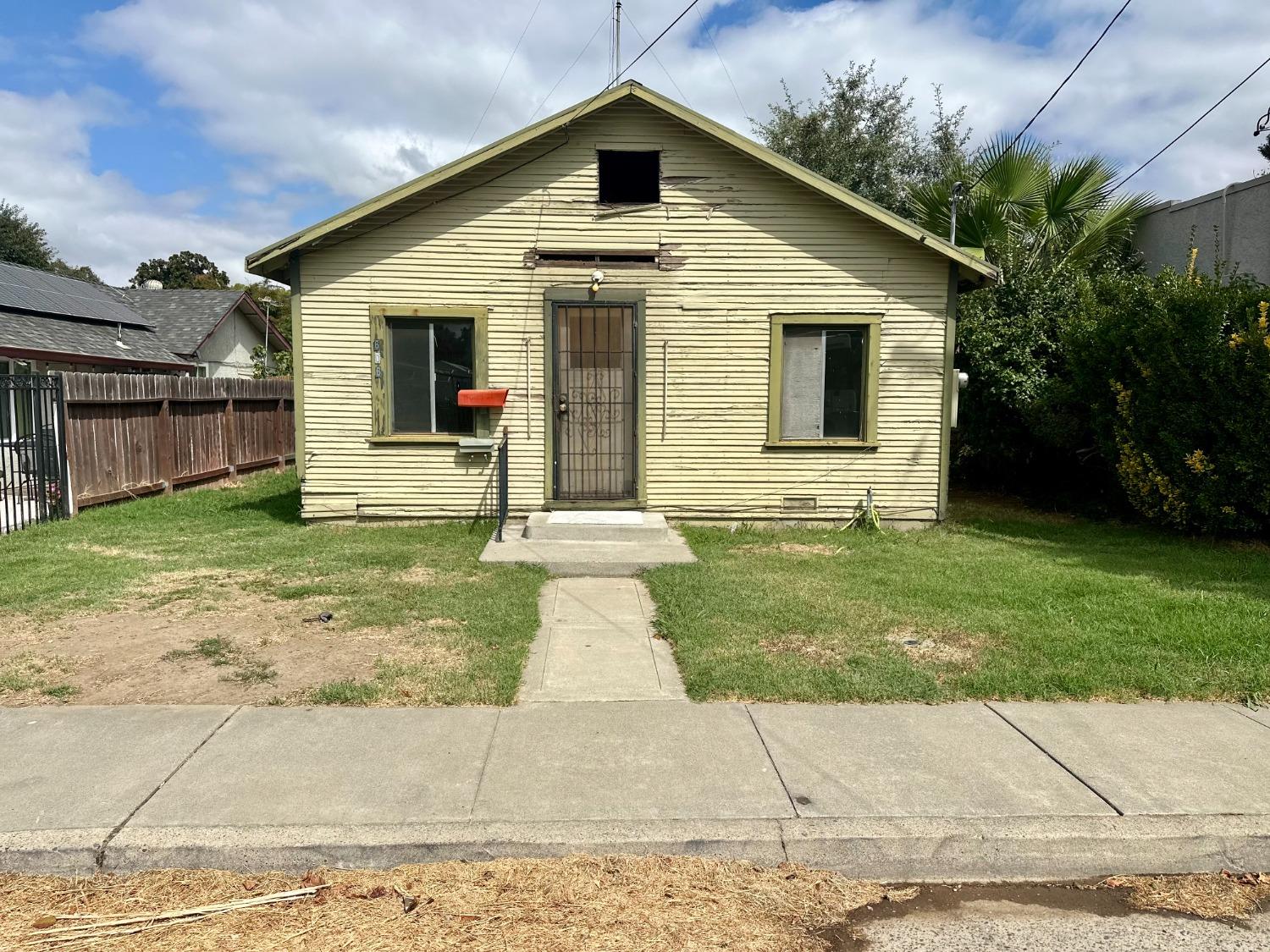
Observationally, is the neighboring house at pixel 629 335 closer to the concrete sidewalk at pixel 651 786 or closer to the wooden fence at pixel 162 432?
the wooden fence at pixel 162 432

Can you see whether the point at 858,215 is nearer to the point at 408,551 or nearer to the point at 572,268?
the point at 572,268

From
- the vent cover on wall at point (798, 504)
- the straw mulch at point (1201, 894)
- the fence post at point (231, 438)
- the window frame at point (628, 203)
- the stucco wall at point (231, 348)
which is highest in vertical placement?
the window frame at point (628, 203)

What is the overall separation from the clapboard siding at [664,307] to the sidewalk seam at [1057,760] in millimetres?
5797

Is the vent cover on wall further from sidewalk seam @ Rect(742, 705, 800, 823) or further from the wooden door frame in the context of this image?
sidewalk seam @ Rect(742, 705, 800, 823)

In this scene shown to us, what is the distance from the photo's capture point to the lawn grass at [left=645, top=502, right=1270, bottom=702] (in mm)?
5062

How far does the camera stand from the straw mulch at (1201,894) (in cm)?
320

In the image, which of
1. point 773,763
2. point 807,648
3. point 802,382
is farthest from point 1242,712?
point 802,382

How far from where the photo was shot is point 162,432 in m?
13.2

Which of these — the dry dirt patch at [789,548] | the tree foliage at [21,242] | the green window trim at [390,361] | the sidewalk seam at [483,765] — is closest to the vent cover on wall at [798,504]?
the dry dirt patch at [789,548]

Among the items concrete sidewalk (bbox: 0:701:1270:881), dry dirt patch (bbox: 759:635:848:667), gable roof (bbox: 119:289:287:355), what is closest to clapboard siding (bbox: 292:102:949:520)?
dry dirt patch (bbox: 759:635:848:667)

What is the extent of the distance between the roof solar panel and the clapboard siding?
47.6 ft

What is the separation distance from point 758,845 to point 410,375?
7.81 metres

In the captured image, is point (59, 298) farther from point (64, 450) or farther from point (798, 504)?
point (798, 504)

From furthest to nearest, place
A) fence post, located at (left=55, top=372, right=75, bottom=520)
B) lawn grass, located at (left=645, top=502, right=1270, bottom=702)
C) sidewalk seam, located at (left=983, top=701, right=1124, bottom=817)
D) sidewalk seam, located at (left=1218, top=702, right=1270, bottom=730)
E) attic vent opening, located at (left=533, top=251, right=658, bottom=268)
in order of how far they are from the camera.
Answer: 1. fence post, located at (left=55, top=372, right=75, bottom=520)
2. attic vent opening, located at (left=533, top=251, right=658, bottom=268)
3. lawn grass, located at (left=645, top=502, right=1270, bottom=702)
4. sidewalk seam, located at (left=1218, top=702, right=1270, bottom=730)
5. sidewalk seam, located at (left=983, top=701, right=1124, bottom=817)
